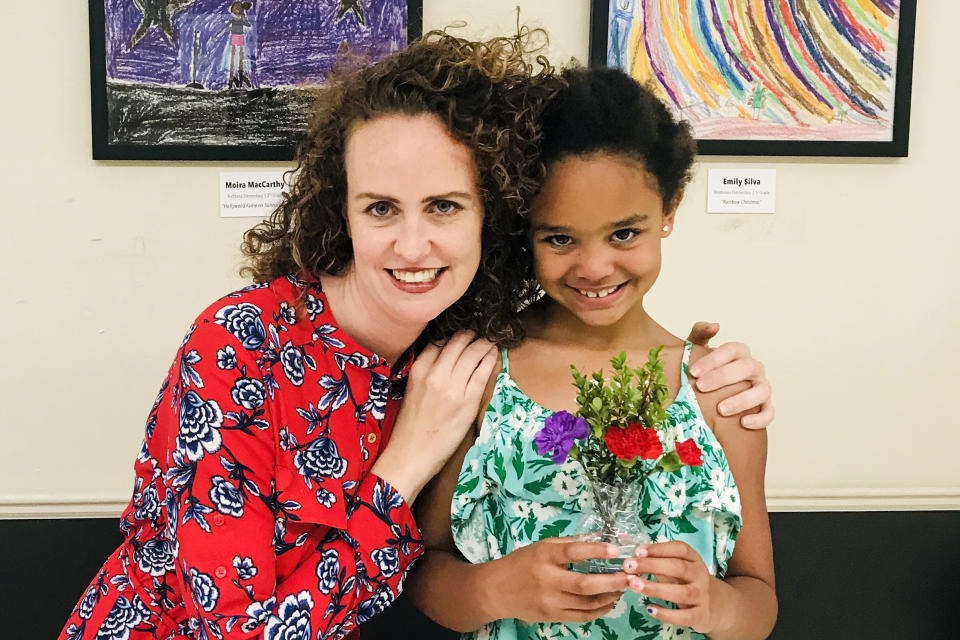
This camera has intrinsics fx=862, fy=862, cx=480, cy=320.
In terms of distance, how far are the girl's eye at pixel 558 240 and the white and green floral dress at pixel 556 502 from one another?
0.23 m

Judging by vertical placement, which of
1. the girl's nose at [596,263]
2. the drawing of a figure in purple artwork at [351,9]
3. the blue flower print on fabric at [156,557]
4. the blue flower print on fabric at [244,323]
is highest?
the drawing of a figure in purple artwork at [351,9]

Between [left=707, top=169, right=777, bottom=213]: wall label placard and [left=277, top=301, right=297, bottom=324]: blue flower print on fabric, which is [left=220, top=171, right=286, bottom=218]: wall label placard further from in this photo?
[left=707, top=169, right=777, bottom=213]: wall label placard

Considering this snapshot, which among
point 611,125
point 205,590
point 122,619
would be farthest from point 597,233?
point 122,619

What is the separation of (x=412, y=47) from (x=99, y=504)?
4.66ft

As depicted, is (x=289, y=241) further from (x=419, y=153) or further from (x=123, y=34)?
(x=123, y=34)

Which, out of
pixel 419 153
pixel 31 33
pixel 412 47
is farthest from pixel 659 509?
pixel 31 33

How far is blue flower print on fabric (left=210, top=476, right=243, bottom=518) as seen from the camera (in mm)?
1151

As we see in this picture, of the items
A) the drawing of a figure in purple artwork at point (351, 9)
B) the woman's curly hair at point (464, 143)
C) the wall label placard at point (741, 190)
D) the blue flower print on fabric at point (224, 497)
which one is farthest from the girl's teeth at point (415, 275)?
the wall label placard at point (741, 190)

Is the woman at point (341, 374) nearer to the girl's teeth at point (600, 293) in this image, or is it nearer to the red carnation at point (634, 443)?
the girl's teeth at point (600, 293)

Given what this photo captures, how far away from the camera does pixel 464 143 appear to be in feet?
3.91

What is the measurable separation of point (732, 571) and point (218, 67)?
1.51 metres

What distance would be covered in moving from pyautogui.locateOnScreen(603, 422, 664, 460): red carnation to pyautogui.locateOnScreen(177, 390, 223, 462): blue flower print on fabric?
0.54 metres

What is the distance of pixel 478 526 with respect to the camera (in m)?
1.31

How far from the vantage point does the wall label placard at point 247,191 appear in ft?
6.56
